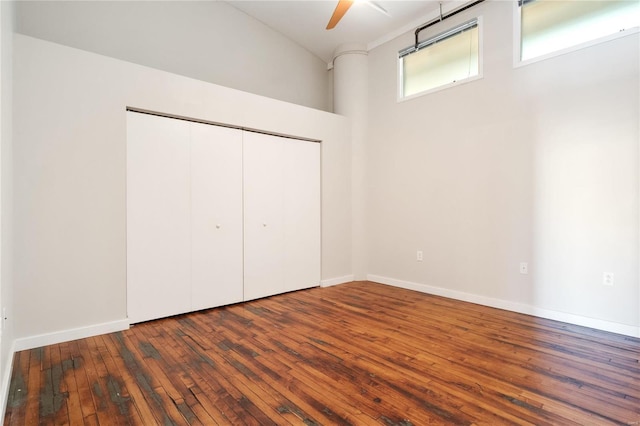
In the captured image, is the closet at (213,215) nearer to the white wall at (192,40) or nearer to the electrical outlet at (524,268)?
the white wall at (192,40)

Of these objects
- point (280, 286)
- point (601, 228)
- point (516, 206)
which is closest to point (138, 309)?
point (280, 286)

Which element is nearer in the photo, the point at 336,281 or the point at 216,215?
the point at 216,215

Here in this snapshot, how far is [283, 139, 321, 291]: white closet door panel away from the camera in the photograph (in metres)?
4.10

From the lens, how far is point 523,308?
10.5 ft

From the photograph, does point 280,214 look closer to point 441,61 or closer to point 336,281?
point 336,281

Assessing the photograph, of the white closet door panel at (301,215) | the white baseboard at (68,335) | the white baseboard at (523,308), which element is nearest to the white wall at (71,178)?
the white baseboard at (68,335)

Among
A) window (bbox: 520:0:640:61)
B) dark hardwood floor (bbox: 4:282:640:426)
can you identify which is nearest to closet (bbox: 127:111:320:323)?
dark hardwood floor (bbox: 4:282:640:426)

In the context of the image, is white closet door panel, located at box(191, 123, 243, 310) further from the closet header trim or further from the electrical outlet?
the electrical outlet

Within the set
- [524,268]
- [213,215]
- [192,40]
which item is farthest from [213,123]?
[524,268]

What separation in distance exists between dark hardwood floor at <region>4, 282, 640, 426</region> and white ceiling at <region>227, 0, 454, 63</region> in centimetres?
358

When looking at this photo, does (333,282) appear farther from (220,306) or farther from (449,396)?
(449,396)

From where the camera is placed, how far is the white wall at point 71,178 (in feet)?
7.97

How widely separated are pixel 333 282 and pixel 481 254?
192cm

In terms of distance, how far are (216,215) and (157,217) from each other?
23.1 inches
